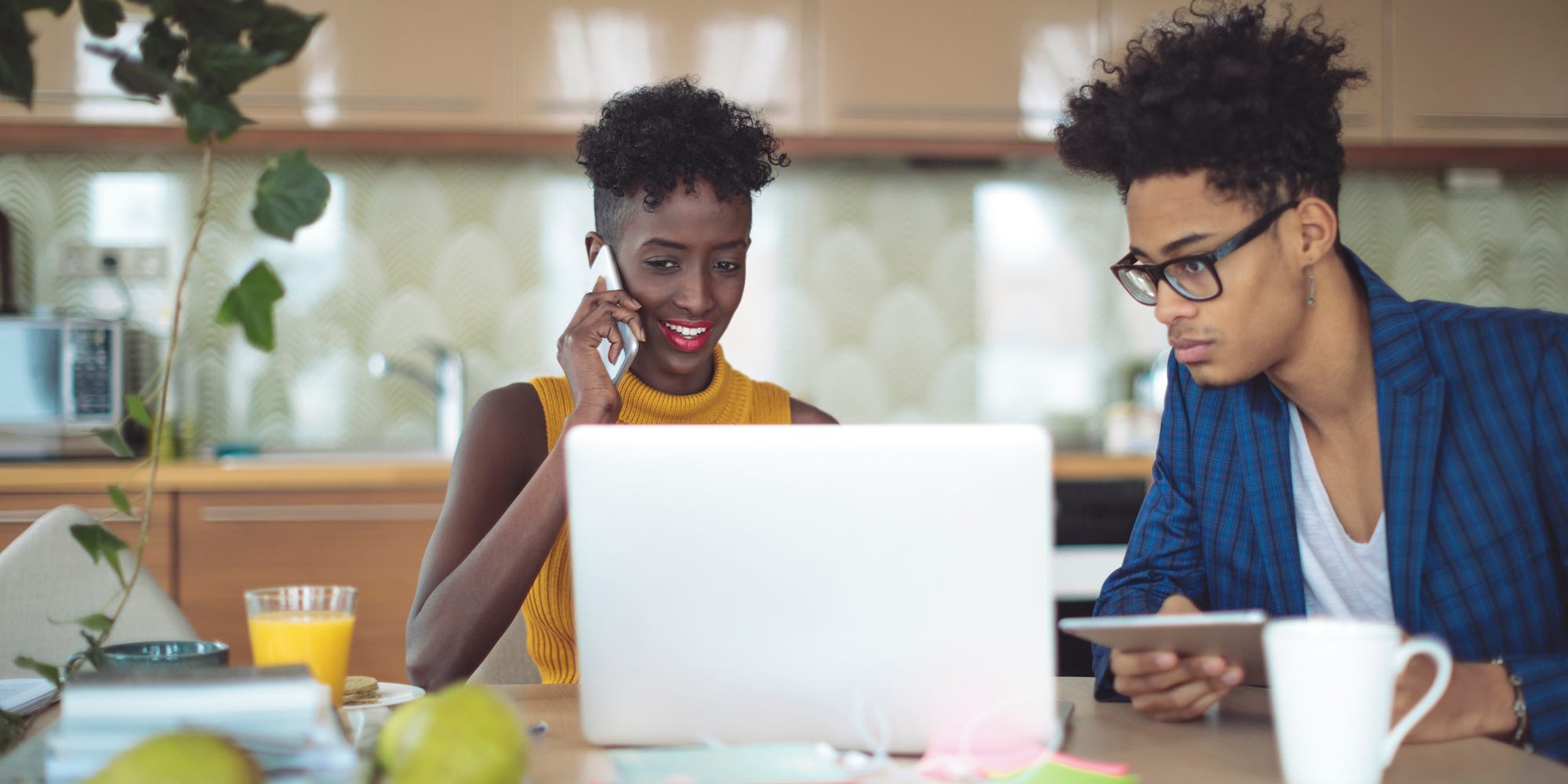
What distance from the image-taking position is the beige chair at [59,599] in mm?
1463

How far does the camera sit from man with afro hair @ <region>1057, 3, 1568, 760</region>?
130 cm

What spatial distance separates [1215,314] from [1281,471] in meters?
0.22

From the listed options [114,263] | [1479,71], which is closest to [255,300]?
[114,263]

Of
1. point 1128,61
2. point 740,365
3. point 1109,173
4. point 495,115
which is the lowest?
point 740,365

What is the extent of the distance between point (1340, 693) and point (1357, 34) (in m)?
3.01

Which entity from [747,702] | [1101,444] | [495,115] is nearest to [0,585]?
[747,702]

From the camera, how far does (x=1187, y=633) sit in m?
0.91

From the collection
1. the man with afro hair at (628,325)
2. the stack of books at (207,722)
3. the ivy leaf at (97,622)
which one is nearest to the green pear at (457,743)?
the stack of books at (207,722)

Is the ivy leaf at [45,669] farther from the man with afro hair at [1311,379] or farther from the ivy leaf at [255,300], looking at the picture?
the man with afro hair at [1311,379]

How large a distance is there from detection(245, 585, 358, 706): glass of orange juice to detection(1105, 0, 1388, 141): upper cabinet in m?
2.77

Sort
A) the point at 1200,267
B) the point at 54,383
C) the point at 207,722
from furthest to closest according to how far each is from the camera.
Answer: the point at 54,383, the point at 1200,267, the point at 207,722

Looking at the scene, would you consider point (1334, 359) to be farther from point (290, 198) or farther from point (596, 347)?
point (290, 198)

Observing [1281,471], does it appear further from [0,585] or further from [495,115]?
[495,115]

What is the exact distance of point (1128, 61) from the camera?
4.67 ft
